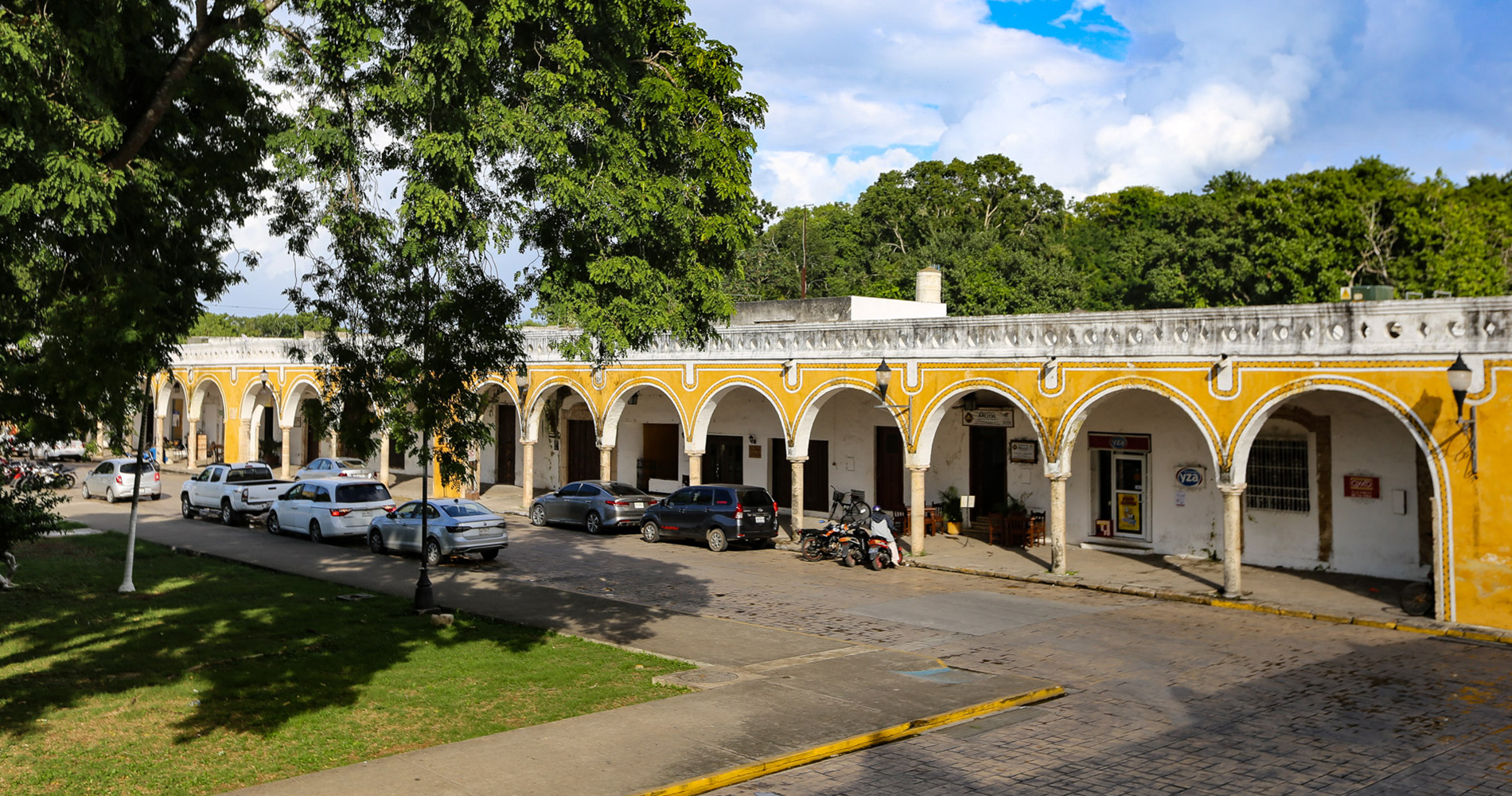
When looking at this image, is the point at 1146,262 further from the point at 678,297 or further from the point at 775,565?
the point at 678,297

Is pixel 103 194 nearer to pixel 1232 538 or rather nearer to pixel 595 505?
pixel 1232 538

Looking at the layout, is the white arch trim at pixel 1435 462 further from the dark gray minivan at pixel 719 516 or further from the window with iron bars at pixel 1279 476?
the dark gray minivan at pixel 719 516

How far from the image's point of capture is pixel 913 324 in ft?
75.3

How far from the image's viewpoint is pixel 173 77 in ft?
33.8

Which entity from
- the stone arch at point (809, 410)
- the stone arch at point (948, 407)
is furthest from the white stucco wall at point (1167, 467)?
the stone arch at point (809, 410)

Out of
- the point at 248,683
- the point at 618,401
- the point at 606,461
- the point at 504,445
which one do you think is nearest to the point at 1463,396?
the point at 248,683

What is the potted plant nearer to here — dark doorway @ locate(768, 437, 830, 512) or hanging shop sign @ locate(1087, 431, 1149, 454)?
dark doorway @ locate(768, 437, 830, 512)

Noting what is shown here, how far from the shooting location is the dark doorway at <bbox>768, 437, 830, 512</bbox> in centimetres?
2955

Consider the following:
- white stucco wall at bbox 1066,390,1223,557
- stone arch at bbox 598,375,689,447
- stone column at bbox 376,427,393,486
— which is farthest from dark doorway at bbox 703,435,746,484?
stone column at bbox 376,427,393,486

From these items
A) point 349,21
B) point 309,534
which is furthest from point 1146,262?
point 349,21

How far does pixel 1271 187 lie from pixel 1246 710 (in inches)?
1593

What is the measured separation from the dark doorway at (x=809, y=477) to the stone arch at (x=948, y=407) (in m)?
6.34

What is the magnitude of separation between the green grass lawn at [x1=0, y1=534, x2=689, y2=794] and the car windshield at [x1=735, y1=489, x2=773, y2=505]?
9103 millimetres

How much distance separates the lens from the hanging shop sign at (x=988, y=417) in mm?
25031
